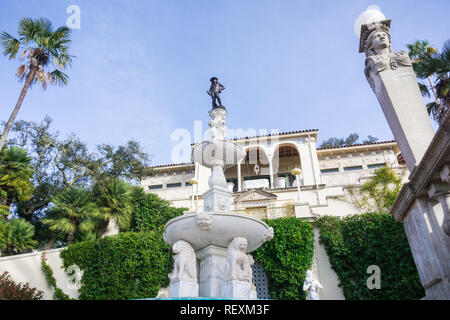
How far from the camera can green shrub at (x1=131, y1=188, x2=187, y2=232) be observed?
1576 centimetres

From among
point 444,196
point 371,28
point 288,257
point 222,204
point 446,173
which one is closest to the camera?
point 446,173

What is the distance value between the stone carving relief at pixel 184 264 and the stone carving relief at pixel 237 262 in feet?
1.85

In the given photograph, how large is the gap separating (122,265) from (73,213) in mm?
3988

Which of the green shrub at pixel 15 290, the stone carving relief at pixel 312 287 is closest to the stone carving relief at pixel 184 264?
the stone carving relief at pixel 312 287

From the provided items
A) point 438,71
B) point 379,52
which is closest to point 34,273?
point 379,52

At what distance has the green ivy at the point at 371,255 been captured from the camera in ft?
34.6

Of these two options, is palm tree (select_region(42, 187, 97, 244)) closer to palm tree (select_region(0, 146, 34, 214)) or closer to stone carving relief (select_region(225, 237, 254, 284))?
palm tree (select_region(0, 146, 34, 214))

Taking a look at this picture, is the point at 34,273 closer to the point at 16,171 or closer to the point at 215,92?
the point at 16,171

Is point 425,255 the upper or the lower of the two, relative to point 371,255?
lower

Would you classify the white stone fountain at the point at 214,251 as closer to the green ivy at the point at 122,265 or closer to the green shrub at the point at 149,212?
the green ivy at the point at 122,265

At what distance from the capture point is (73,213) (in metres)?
14.2
